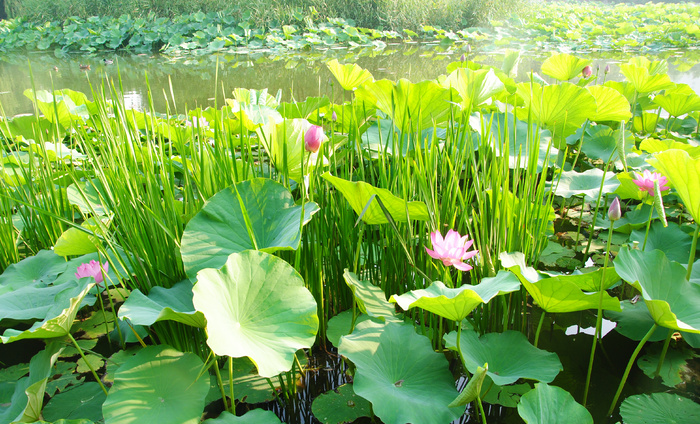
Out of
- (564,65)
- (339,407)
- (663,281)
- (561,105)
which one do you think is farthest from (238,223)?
(564,65)

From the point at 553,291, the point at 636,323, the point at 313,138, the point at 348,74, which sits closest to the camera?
the point at 553,291

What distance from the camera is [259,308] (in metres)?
0.79

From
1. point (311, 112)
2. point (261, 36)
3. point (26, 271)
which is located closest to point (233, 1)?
point (261, 36)

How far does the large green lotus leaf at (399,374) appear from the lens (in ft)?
2.50

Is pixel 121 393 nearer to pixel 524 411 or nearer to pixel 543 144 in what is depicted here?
pixel 524 411

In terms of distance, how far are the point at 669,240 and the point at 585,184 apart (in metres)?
0.27

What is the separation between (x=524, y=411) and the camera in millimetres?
741

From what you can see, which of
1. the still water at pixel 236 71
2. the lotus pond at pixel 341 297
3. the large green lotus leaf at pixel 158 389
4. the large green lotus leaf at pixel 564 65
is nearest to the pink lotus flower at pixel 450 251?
the lotus pond at pixel 341 297

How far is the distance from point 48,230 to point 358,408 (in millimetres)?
1105

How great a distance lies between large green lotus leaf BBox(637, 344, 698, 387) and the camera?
3.21 ft

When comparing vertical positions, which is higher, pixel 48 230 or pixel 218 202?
pixel 218 202

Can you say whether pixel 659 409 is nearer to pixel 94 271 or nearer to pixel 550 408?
pixel 550 408

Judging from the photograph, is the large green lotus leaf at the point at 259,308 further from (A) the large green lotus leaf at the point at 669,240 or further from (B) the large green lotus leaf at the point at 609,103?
(B) the large green lotus leaf at the point at 609,103

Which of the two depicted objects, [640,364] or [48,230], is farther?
[48,230]
